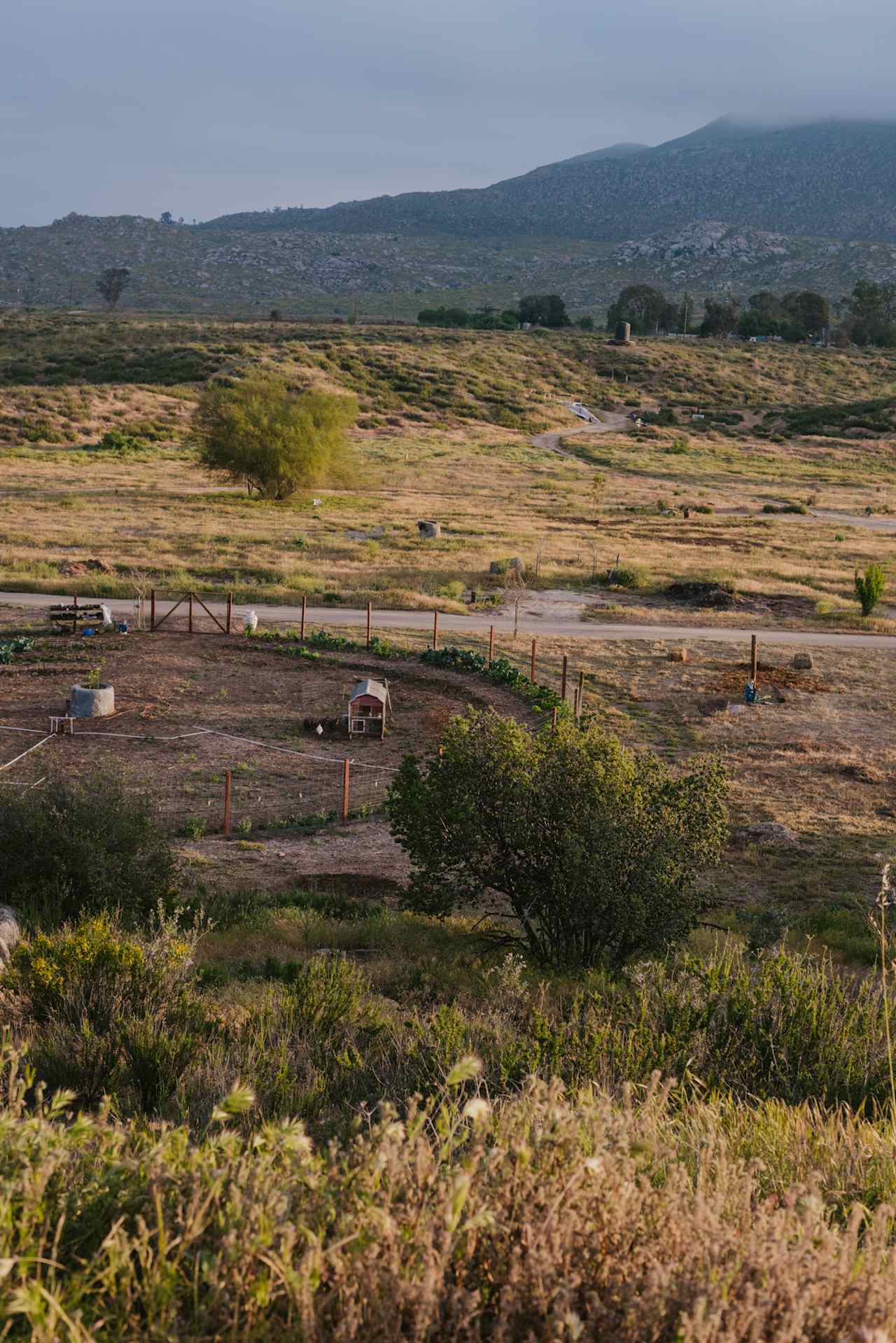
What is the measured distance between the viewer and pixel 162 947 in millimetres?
8016

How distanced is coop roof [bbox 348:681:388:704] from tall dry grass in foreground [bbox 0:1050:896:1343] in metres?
16.0

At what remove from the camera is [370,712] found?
2017 centimetres

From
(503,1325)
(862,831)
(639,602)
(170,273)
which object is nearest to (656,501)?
(639,602)

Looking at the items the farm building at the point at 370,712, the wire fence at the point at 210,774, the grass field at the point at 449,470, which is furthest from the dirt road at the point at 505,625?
the wire fence at the point at 210,774

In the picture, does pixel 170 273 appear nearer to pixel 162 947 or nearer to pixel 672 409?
pixel 672 409

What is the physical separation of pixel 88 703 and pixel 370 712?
4842 mm

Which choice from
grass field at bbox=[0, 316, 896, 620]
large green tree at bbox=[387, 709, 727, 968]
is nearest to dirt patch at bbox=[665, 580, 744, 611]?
grass field at bbox=[0, 316, 896, 620]

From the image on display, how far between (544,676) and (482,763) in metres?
13.1

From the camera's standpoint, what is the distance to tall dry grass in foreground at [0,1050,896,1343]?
3.08m

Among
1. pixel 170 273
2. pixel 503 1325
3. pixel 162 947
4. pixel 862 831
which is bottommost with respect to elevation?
pixel 862 831

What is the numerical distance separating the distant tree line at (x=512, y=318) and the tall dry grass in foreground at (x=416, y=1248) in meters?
132

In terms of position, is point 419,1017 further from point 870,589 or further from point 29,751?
point 870,589

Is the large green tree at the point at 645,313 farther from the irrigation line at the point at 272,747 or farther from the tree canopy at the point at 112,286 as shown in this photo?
the irrigation line at the point at 272,747

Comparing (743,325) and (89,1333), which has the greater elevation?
(743,325)
